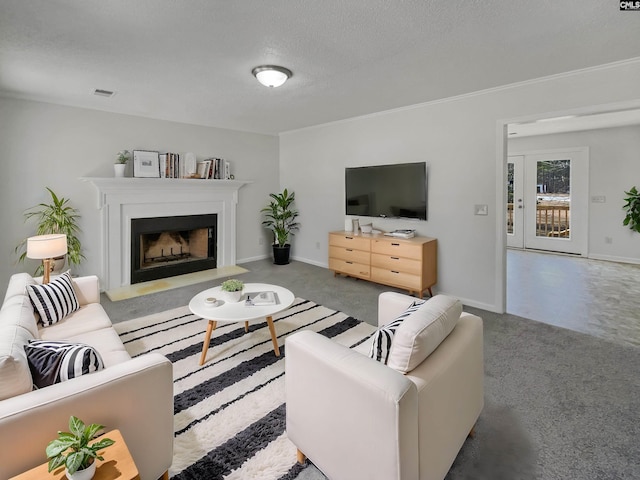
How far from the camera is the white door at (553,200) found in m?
6.37

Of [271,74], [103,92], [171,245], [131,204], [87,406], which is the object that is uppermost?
[103,92]

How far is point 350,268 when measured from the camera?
4789 mm

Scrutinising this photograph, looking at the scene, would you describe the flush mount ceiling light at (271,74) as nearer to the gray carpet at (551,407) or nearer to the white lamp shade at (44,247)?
the white lamp shade at (44,247)

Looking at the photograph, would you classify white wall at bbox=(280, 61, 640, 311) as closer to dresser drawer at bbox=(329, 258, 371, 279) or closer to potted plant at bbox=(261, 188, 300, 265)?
dresser drawer at bbox=(329, 258, 371, 279)

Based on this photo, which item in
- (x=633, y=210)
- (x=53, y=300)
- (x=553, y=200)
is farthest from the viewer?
(x=553, y=200)

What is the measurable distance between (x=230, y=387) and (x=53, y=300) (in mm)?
1424

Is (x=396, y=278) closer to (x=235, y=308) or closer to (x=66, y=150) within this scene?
(x=235, y=308)

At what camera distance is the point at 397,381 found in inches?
46.4

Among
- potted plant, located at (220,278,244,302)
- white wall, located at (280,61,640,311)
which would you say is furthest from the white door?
potted plant, located at (220,278,244,302)

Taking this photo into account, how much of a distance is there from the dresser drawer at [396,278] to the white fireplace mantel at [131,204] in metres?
2.79

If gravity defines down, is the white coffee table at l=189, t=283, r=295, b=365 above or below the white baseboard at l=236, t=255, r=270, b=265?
below

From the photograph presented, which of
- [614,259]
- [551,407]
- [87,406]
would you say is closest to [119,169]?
[87,406]

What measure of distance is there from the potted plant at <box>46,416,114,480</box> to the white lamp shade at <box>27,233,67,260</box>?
224 centimetres

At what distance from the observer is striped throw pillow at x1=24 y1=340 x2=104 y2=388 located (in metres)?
1.37
